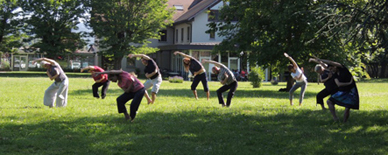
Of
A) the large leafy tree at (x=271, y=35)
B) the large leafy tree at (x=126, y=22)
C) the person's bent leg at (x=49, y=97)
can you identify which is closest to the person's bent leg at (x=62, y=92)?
the person's bent leg at (x=49, y=97)

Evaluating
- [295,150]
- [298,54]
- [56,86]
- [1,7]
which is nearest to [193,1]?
[1,7]

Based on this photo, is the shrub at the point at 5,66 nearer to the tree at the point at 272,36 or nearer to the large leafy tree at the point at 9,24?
A: the large leafy tree at the point at 9,24

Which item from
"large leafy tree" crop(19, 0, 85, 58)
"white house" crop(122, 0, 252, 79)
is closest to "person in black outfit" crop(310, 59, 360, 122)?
"white house" crop(122, 0, 252, 79)

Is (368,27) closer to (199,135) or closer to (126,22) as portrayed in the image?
(199,135)

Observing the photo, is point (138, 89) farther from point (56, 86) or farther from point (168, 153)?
point (56, 86)

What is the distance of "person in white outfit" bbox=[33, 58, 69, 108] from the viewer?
14.1 metres

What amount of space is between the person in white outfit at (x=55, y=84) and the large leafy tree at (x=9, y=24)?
4049 centimetres

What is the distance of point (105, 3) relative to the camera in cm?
4834

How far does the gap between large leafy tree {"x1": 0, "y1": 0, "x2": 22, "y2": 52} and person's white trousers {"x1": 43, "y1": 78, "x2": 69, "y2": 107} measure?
40469mm

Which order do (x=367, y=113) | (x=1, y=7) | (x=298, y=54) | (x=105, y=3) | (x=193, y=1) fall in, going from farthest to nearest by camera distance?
1. (x=193, y=1)
2. (x=1, y=7)
3. (x=105, y=3)
4. (x=298, y=54)
5. (x=367, y=113)

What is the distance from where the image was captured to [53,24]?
51.5 metres

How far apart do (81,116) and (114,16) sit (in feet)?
122

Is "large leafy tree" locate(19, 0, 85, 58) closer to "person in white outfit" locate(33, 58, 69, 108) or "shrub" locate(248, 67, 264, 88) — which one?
"shrub" locate(248, 67, 264, 88)

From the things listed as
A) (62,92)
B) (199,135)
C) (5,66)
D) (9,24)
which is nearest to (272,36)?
(62,92)
